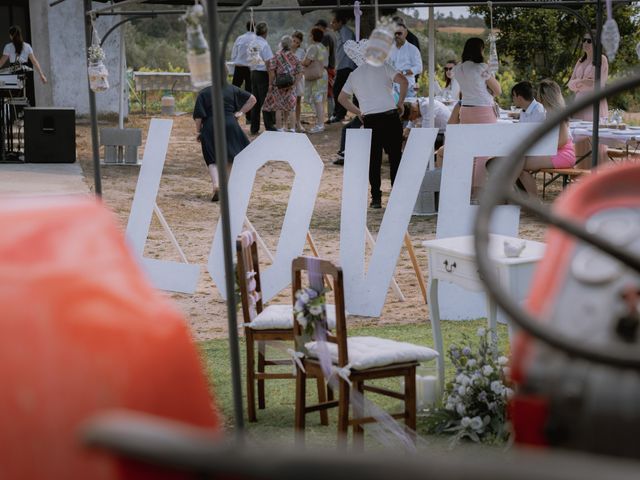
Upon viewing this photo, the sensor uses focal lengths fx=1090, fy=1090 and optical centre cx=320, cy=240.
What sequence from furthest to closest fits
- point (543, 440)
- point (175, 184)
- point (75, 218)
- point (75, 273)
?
point (175, 184) → point (75, 218) → point (75, 273) → point (543, 440)

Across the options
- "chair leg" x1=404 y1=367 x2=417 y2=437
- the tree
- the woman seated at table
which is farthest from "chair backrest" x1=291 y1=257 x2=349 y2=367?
the tree

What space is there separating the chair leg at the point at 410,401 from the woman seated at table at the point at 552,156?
5845 millimetres

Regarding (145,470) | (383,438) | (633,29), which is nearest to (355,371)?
(383,438)

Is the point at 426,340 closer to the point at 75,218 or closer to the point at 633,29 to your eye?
the point at 75,218

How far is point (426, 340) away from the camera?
6.55 meters

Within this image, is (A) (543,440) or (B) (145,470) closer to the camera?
(B) (145,470)

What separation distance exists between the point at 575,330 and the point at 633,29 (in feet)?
58.4

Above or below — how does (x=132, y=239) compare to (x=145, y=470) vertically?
below

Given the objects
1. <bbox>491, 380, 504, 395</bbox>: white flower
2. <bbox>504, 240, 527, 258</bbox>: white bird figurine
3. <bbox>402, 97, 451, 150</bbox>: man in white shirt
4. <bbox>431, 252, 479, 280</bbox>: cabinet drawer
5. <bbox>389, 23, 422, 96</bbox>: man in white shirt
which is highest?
<bbox>389, 23, 422, 96</bbox>: man in white shirt

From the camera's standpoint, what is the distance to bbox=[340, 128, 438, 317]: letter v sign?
6891 millimetres

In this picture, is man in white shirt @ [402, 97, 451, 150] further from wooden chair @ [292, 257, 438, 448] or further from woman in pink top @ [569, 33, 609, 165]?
wooden chair @ [292, 257, 438, 448]

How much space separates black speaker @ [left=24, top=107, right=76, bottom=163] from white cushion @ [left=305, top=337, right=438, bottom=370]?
35.5ft

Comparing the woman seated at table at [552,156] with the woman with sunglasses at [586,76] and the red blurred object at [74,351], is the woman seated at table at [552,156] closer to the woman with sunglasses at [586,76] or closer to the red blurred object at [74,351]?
the woman with sunglasses at [586,76]

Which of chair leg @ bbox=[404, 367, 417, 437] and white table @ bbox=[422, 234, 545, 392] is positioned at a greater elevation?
white table @ bbox=[422, 234, 545, 392]
